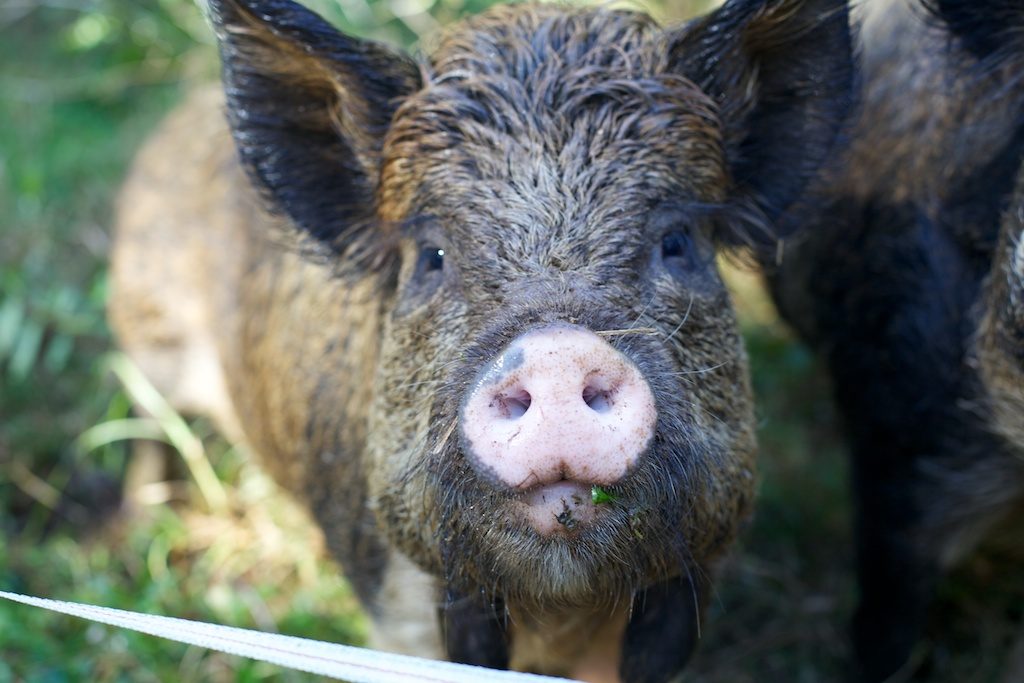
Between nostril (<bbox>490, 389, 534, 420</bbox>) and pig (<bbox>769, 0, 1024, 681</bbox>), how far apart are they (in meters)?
1.33

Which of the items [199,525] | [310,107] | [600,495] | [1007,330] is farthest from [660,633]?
[199,525]

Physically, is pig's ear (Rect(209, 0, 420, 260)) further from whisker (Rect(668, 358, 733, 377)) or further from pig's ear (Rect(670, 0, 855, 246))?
whisker (Rect(668, 358, 733, 377))

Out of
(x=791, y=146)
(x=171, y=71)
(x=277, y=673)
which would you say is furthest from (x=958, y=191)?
(x=171, y=71)

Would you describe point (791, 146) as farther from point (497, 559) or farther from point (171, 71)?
point (171, 71)

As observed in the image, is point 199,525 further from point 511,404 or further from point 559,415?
point 559,415

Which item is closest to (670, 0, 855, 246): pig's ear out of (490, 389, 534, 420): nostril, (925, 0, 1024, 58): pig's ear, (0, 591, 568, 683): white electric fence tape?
(925, 0, 1024, 58): pig's ear

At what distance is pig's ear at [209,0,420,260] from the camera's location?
2.80 meters

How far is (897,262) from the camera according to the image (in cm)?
370

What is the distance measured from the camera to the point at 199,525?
493 cm

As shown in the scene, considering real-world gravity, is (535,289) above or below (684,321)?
above

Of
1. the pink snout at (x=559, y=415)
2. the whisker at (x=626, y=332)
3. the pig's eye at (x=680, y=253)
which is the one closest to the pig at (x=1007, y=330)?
the pig's eye at (x=680, y=253)

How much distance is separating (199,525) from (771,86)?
3.14 meters

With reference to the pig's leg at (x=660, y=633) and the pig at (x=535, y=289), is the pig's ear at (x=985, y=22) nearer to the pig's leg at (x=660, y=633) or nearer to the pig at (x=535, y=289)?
the pig at (x=535, y=289)

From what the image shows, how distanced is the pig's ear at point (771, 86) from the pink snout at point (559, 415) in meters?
1.01
